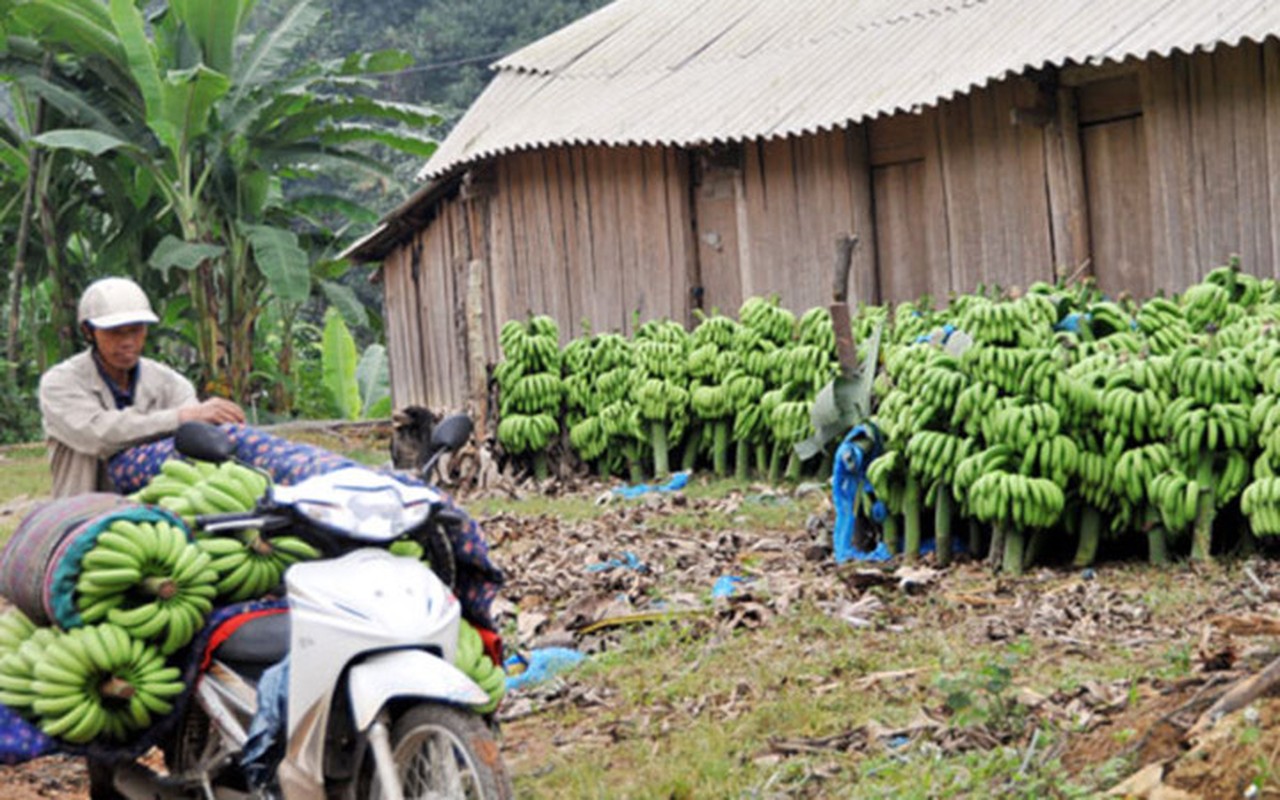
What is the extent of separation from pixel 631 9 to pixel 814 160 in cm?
651

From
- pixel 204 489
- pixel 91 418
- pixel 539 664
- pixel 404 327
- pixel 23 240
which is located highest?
pixel 23 240

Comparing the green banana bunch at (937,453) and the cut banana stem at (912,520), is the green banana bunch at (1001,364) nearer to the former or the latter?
the green banana bunch at (937,453)

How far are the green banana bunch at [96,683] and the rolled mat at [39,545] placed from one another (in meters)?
0.19

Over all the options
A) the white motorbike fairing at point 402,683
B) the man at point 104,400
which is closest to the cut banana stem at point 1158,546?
the man at point 104,400

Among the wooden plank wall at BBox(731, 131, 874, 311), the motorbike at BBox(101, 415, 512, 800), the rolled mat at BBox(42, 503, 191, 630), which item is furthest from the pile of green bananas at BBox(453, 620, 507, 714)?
the wooden plank wall at BBox(731, 131, 874, 311)

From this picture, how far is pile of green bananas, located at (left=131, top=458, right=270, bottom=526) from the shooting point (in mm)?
5168

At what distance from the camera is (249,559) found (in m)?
5.03

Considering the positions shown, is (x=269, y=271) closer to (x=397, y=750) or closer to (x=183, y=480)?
(x=183, y=480)

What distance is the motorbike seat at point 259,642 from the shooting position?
15.8 feet

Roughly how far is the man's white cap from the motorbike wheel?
218 cm

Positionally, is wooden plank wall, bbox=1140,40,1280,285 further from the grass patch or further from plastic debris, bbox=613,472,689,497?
the grass patch

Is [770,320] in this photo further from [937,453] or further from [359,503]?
[359,503]

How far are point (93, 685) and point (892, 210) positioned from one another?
33.3 feet

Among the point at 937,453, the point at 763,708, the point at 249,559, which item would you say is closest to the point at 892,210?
the point at 937,453
